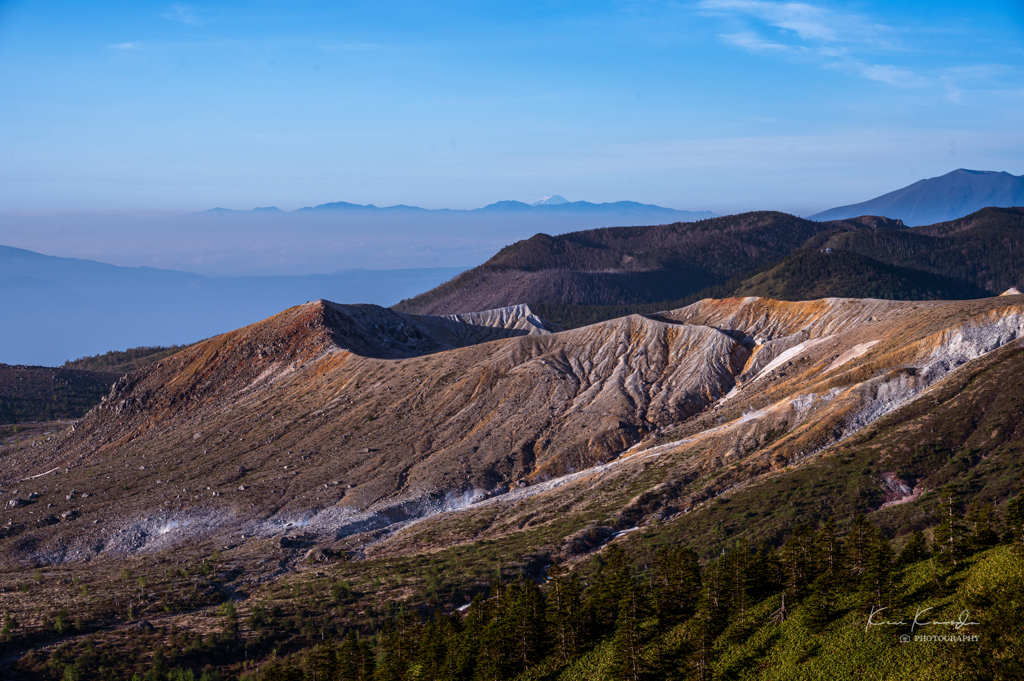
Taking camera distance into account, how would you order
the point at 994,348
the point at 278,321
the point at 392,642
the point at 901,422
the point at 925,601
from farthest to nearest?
the point at 278,321 → the point at 994,348 → the point at 901,422 → the point at 392,642 → the point at 925,601

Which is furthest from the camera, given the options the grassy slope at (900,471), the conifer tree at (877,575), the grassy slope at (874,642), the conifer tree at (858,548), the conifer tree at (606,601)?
the grassy slope at (900,471)

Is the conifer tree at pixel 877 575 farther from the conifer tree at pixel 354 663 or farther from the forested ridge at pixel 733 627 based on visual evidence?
the conifer tree at pixel 354 663

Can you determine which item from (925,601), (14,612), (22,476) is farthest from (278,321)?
(925,601)

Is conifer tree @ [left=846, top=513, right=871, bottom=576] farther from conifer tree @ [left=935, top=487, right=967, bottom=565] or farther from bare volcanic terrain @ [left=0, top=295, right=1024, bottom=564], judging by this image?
bare volcanic terrain @ [left=0, top=295, right=1024, bottom=564]

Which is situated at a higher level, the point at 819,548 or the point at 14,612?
the point at 819,548

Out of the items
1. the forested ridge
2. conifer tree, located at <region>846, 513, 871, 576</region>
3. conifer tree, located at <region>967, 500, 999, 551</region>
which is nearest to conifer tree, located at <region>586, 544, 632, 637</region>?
the forested ridge

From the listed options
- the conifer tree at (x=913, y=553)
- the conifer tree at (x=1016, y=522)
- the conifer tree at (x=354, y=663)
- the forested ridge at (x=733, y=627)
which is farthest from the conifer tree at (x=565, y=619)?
the conifer tree at (x=1016, y=522)

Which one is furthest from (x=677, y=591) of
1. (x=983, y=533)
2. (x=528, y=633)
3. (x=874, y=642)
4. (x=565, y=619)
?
(x=983, y=533)

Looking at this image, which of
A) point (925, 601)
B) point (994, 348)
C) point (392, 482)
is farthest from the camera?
point (392, 482)

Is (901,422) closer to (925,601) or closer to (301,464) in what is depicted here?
(925,601)
